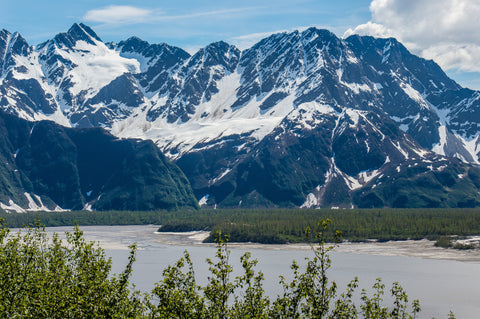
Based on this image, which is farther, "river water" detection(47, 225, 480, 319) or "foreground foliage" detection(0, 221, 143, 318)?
"river water" detection(47, 225, 480, 319)

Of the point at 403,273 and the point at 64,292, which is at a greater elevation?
the point at 64,292

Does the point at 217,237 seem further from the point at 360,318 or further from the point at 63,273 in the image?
the point at 360,318

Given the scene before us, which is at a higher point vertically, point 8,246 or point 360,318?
point 8,246

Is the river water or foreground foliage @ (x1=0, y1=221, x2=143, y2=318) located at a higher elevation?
foreground foliage @ (x1=0, y1=221, x2=143, y2=318)

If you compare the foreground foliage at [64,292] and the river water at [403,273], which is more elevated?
the foreground foliage at [64,292]

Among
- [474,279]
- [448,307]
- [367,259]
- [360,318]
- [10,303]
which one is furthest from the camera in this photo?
[367,259]

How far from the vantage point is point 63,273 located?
51.8m

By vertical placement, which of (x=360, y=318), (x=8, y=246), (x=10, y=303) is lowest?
(x=360, y=318)

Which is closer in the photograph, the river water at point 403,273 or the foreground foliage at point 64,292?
the foreground foliage at point 64,292

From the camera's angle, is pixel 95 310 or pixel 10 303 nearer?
pixel 95 310

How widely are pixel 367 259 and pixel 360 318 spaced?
92.2 meters

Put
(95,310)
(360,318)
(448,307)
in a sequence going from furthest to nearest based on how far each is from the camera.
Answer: (448,307), (360,318), (95,310)

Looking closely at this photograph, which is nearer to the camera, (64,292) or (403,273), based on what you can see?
(64,292)

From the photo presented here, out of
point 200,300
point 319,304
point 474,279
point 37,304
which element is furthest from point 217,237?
point 474,279
